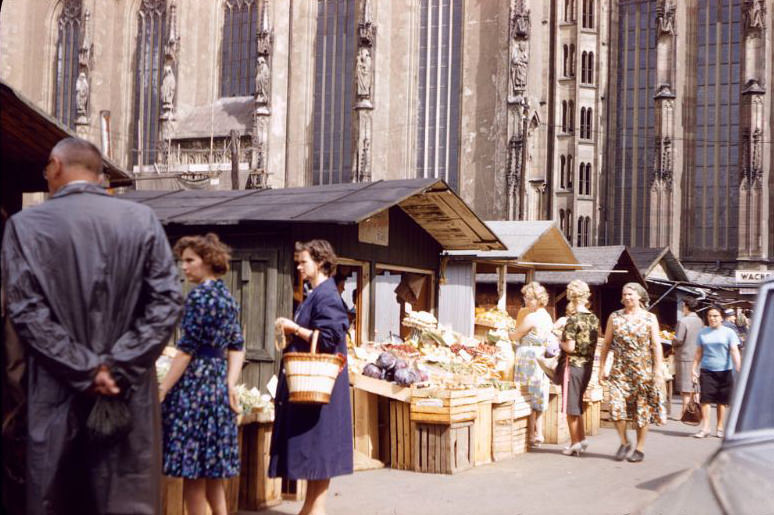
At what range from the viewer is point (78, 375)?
3.72 meters

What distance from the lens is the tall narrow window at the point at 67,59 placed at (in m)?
46.2

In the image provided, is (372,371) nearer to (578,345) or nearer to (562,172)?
(578,345)

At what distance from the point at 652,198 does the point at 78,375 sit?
3975cm

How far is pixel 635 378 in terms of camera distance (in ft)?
32.6

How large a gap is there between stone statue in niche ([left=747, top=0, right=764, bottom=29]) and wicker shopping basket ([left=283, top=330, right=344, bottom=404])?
39.8 metres

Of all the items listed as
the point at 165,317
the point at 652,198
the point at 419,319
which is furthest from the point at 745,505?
the point at 652,198

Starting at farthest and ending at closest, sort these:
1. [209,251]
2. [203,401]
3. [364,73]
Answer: [364,73], [209,251], [203,401]

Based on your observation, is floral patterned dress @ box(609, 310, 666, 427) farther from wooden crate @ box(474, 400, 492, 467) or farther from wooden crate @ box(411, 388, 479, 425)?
wooden crate @ box(411, 388, 479, 425)

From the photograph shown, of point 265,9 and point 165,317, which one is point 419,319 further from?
point 265,9

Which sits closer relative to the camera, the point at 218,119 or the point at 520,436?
the point at 520,436

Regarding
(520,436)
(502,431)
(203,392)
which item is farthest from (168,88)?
(203,392)

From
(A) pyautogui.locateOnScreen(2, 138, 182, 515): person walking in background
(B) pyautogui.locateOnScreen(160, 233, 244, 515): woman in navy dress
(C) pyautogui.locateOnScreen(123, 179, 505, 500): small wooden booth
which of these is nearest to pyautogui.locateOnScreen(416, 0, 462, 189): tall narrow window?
(C) pyautogui.locateOnScreen(123, 179, 505, 500): small wooden booth

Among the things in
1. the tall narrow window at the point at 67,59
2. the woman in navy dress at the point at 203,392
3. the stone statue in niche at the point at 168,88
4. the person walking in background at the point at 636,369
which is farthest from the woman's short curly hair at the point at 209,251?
the tall narrow window at the point at 67,59

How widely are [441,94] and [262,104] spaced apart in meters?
7.47
